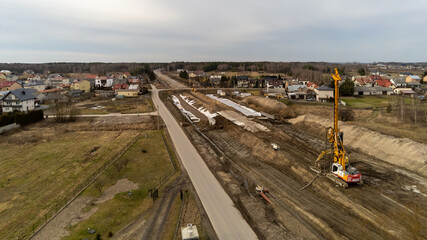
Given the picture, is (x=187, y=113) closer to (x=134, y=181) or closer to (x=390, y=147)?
(x=134, y=181)

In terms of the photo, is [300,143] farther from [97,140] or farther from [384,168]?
[97,140]

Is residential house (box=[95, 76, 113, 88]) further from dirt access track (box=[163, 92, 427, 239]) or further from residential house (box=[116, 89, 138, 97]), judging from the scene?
dirt access track (box=[163, 92, 427, 239])

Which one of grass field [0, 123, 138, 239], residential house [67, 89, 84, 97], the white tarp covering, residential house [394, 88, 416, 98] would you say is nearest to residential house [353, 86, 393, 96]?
residential house [394, 88, 416, 98]

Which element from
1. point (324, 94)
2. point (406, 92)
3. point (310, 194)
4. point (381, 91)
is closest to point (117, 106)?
point (324, 94)

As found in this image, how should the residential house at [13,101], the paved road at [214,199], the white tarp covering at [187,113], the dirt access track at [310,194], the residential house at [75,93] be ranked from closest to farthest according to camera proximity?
the paved road at [214,199] < the dirt access track at [310,194] < the white tarp covering at [187,113] < the residential house at [13,101] < the residential house at [75,93]

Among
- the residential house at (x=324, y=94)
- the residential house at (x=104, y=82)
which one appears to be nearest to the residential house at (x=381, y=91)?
the residential house at (x=324, y=94)

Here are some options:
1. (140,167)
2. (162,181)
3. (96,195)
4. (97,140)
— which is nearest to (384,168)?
(162,181)

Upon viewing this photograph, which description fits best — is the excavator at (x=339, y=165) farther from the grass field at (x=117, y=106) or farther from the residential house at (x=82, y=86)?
the residential house at (x=82, y=86)
